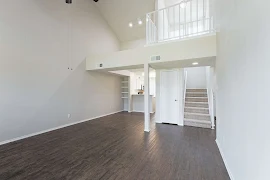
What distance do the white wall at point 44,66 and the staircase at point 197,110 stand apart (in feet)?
Result: 13.3

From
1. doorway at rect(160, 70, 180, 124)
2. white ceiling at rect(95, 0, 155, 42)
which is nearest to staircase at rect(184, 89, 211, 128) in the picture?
doorway at rect(160, 70, 180, 124)

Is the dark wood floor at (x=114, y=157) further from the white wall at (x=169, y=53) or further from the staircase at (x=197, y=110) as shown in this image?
the white wall at (x=169, y=53)

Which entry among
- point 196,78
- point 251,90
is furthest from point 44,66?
point 196,78

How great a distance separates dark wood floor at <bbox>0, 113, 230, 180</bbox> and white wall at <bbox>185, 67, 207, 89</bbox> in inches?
137

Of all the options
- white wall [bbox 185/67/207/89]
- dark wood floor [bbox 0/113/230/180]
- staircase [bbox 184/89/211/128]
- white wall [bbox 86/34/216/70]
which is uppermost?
white wall [bbox 86/34/216/70]

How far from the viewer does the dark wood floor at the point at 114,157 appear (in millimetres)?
2236

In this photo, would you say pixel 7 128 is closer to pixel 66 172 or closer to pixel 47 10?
pixel 66 172

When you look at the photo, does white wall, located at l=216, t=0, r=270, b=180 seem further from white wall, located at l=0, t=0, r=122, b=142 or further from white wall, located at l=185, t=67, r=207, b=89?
white wall, located at l=185, t=67, r=207, b=89

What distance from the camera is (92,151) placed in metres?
3.06

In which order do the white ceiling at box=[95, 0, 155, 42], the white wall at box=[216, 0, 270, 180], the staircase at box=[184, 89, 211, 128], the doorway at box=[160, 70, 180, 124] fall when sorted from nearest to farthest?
the white wall at box=[216, 0, 270, 180] → the staircase at box=[184, 89, 211, 128] → the doorway at box=[160, 70, 180, 124] → the white ceiling at box=[95, 0, 155, 42]

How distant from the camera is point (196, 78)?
739cm

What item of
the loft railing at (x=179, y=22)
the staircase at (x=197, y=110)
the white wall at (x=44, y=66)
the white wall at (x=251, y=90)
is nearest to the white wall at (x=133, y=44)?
the loft railing at (x=179, y=22)

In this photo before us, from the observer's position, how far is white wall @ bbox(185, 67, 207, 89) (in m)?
7.21

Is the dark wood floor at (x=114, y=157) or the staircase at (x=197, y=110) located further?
the staircase at (x=197, y=110)
